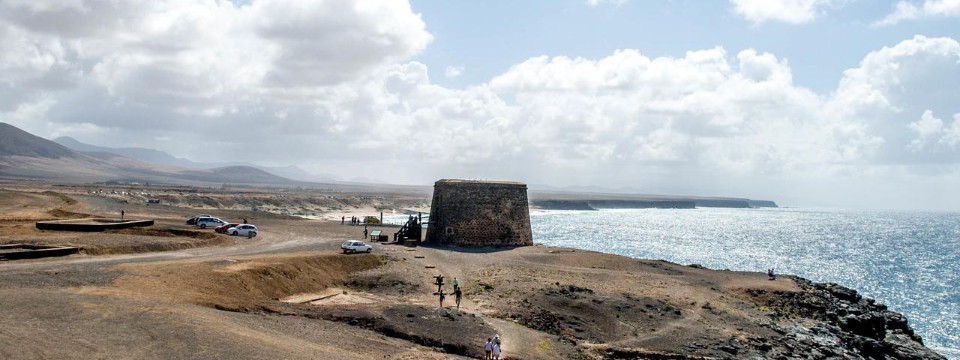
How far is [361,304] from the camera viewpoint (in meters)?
27.9

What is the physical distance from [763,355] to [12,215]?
52.2 metres

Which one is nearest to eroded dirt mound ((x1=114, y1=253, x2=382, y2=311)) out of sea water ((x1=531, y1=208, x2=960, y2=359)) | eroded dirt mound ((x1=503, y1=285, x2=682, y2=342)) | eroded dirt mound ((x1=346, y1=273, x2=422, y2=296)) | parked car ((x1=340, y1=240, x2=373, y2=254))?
eroded dirt mound ((x1=346, y1=273, x2=422, y2=296))

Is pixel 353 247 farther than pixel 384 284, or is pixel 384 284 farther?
pixel 353 247

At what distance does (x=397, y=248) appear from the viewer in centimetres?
4481

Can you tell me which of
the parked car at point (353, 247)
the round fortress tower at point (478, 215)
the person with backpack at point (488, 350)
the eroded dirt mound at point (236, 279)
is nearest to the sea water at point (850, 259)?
the round fortress tower at point (478, 215)

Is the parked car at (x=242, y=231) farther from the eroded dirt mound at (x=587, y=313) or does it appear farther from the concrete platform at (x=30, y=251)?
the eroded dirt mound at (x=587, y=313)

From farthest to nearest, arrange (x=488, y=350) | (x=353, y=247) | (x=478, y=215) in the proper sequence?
(x=478, y=215)
(x=353, y=247)
(x=488, y=350)

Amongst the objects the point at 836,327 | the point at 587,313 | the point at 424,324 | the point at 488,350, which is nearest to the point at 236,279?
the point at 424,324

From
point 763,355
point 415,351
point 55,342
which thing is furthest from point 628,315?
point 55,342

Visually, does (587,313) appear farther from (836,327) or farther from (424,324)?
(836,327)

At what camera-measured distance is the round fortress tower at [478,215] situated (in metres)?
51.1

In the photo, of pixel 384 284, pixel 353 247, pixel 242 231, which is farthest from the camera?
pixel 242 231

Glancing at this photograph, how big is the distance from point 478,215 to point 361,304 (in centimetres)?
2408

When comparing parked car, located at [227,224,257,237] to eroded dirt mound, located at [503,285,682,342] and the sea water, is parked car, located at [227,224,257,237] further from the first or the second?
the sea water
